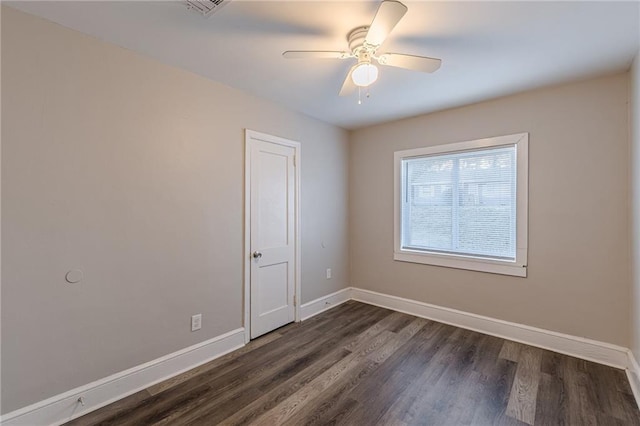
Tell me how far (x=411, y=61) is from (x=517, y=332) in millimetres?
2822

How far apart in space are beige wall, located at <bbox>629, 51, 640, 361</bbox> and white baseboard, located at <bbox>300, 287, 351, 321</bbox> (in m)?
2.85

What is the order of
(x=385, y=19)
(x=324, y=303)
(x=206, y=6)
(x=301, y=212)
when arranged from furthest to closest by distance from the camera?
(x=324, y=303) → (x=301, y=212) → (x=206, y=6) → (x=385, y=19)

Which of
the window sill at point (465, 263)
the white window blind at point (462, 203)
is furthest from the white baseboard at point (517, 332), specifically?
the white window blind at point (462, 203)

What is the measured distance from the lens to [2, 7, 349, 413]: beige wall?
1689 mm

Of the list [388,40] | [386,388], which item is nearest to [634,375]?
[386,388]

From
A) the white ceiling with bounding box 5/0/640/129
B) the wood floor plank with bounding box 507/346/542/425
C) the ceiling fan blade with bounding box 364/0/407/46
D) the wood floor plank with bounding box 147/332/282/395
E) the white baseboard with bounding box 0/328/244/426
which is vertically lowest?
the wood floor plank with bounding box 147/332/282/395

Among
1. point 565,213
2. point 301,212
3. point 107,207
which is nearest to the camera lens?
point 107,207

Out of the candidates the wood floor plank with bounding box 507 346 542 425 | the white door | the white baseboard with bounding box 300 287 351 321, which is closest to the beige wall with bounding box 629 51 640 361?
the wood floor plank with bounding box 507 346 542 425

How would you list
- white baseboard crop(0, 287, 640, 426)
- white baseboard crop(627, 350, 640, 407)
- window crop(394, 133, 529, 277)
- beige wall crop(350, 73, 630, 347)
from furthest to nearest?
window crop(394, 133, 529, 277) → beige wall crop(350, 73, 630, 347) → white baseboard crop(627, 350, 640, 407) → white baseboard crop(0, 287, 640, 426)

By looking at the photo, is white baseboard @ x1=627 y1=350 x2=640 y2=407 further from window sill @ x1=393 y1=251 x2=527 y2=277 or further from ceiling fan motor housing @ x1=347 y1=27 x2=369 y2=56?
ceiling fan motor housing @ x1=347 y1=27 x2=369 y2=56

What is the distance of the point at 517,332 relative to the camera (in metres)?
2.88

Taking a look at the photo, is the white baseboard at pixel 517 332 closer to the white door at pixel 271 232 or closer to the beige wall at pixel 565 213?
the beige wall at pixel 565 213

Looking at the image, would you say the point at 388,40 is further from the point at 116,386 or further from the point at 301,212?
the point at 116,386

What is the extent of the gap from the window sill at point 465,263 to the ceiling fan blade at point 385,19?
2558 mm
